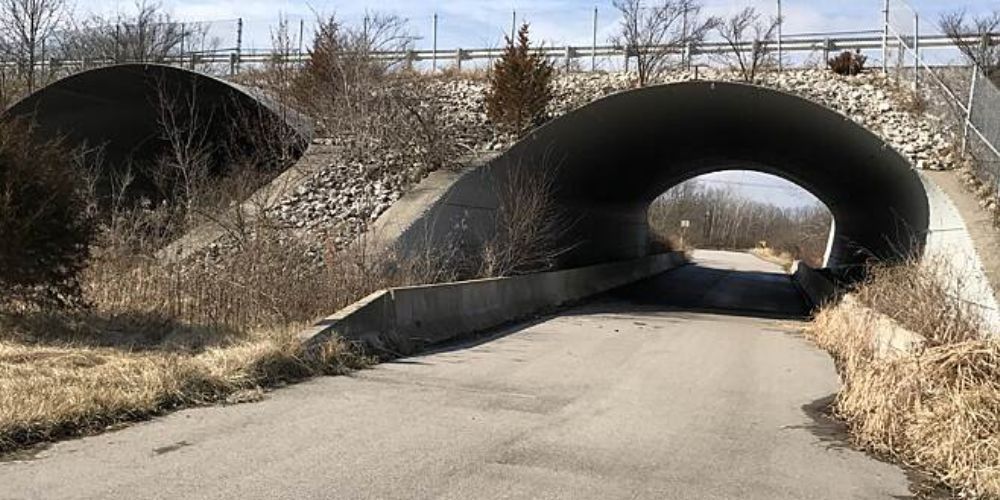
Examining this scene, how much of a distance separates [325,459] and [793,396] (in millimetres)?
6100

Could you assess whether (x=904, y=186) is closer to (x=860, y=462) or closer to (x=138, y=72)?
(x=860, y=462)

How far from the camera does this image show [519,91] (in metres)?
21.8

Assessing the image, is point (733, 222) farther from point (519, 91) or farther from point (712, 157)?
point (519, 91)

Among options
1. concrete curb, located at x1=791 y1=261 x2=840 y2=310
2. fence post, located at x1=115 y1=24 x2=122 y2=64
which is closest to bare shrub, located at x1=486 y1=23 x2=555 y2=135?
concrete curb, located at x1=791 y1=261 x2=840 y2=310

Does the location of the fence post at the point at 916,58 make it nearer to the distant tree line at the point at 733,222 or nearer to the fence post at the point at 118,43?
the fence post at the point at 118,43

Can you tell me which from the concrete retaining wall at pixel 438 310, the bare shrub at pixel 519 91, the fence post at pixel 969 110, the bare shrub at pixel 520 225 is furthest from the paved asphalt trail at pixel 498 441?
the bare shrub at pixel 519 91

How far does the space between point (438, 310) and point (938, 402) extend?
26.6 ft

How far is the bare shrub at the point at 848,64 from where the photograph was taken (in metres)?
22.7

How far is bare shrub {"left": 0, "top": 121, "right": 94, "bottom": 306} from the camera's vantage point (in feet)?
34.7

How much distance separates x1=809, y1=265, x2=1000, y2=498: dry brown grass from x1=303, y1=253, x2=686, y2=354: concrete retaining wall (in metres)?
5.88

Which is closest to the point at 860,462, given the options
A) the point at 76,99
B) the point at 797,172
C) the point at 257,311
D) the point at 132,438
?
the point at 132,438

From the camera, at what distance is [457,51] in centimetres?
2894

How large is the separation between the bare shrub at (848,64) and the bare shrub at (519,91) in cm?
744

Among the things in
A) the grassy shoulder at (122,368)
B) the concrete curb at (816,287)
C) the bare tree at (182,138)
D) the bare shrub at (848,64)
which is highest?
the bare shrub at (848,64)
